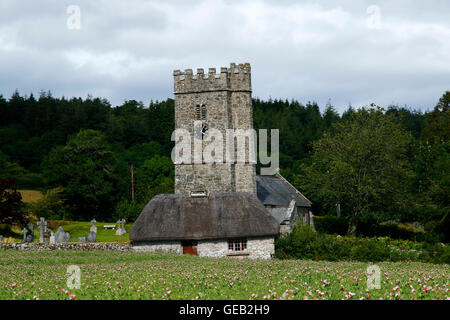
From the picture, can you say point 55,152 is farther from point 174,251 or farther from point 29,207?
point 174,251

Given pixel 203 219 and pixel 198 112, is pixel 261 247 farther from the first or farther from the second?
pixel 198 112

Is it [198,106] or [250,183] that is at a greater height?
[198,106]

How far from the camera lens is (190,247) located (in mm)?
36312

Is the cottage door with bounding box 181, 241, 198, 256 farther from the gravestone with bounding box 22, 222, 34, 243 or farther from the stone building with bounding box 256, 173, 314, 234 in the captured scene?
the gravestone with bounding box 22, 222, 34, 243

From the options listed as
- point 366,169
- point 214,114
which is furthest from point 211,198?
point 366,169

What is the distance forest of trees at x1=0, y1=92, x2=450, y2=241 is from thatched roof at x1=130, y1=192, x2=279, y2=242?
12.2 meters

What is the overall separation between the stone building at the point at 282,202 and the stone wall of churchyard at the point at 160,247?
304 inches

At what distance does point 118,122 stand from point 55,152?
99.7 feet

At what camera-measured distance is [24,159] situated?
8738 centimetres

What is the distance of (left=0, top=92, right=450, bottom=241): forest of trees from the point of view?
5084cm

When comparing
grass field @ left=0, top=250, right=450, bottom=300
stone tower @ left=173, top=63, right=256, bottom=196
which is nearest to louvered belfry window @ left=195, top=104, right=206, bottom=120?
stone tower @ left=173, top=63, right=256, bottom=196

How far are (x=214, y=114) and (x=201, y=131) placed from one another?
5.39 ft

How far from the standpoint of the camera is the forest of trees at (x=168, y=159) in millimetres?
50844
